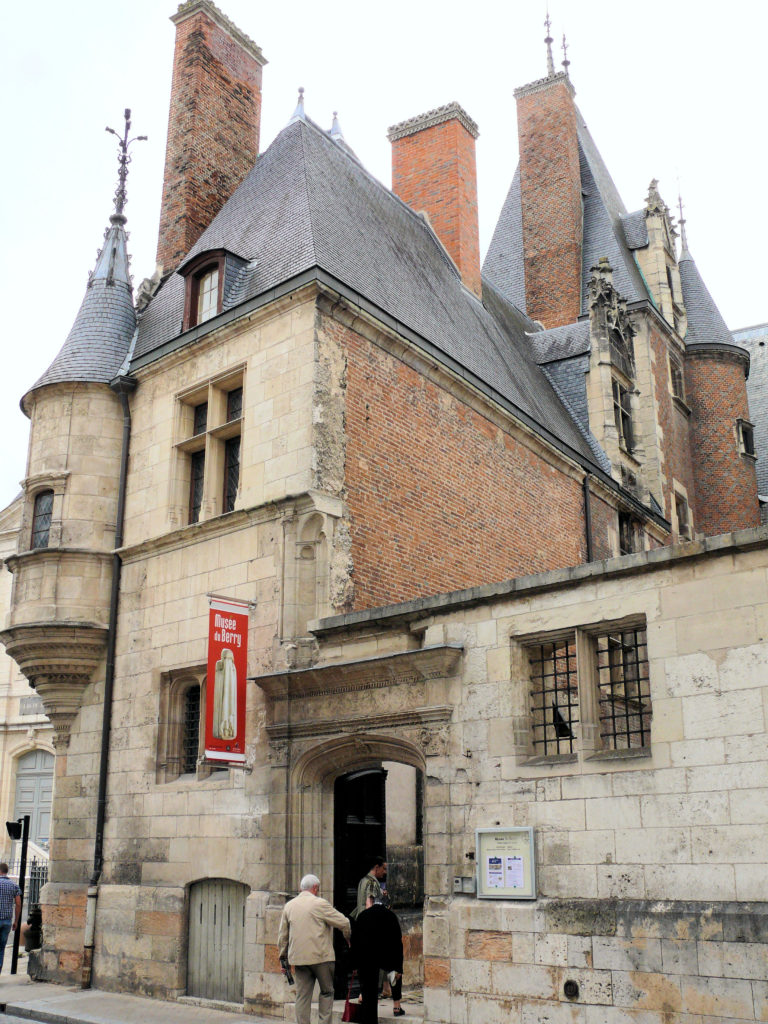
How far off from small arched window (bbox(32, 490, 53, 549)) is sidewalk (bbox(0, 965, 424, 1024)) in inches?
224

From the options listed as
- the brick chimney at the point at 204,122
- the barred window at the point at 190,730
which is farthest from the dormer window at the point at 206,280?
the barred window at the point at 190,730

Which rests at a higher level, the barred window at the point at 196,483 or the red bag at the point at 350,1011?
the barred window at the point at 196,483

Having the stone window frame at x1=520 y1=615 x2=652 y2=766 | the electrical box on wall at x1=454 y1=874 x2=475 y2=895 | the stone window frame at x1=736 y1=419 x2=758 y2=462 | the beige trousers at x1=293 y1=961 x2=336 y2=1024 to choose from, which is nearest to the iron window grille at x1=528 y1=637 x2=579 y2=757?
the stone window frame at x1=520 y1=615 x2=652 y2=766

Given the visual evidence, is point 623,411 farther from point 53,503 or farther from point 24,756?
point 24,756

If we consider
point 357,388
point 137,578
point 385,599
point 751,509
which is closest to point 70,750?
point 137,578

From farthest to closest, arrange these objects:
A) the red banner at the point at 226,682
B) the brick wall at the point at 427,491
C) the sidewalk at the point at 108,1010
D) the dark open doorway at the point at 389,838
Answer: the brick wall at the point at 427,491 → the dark open doorway at the point at 389,838 → the red banner at the point at 226,682 → the sidewalk at the point at 108,1010

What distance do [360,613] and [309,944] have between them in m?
3.30

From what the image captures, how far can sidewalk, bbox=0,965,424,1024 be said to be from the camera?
10.1m

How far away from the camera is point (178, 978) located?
11.4 m

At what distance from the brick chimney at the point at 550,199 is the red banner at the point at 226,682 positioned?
603 inches

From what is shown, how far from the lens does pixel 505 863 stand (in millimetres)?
8812

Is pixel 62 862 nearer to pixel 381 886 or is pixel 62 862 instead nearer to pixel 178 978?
pixel 178 978

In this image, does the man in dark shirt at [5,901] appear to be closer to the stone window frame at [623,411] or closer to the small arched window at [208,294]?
the small arched window at [208,294]

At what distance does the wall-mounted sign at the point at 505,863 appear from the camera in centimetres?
865
